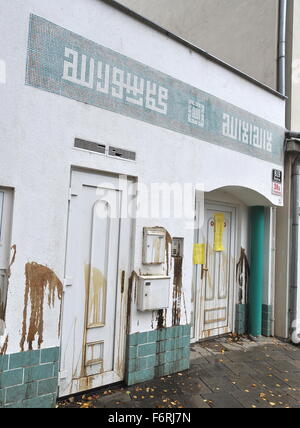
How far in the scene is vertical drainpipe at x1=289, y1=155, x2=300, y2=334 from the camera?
529 centimetres

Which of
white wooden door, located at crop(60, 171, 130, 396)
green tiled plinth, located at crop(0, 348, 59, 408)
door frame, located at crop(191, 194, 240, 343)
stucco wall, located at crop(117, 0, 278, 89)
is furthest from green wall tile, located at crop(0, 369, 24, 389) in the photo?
stucco wall, located at crop(117, 0, 278, 89)

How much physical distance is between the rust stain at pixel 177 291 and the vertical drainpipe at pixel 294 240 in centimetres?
242

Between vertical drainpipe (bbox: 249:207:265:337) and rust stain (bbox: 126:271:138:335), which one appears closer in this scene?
rust stain (bbox: 126:271:138:335)

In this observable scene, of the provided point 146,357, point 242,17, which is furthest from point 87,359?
point 242,17

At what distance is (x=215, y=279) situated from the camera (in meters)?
5.20

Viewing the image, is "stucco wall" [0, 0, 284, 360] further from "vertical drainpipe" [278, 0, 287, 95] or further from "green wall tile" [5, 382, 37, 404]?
"vertical drainpipe" [278, 0, 287, 95]

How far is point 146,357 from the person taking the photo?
3.56 meters

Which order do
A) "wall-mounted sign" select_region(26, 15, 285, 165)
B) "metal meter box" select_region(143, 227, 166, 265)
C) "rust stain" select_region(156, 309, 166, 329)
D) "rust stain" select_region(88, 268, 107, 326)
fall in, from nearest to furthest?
"wall-mounted sign" select_region(26, 15, 285, 165) → "rust stain" select_region(88, 268, 107, 326) → "metal meter box" select_region(143, 227, 166, 265) → "rust stain" select_region(156, 309, 166, 329)

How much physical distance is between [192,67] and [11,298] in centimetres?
343

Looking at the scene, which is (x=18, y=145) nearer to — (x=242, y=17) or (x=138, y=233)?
(x=138, y=233)

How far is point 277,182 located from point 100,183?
3.29 m

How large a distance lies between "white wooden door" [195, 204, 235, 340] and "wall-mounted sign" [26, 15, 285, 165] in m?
1.21

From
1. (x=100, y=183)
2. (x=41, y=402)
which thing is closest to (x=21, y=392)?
(x=41, y=402)

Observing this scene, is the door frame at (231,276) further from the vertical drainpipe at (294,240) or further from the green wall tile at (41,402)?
the green wall tile at (41,402)
